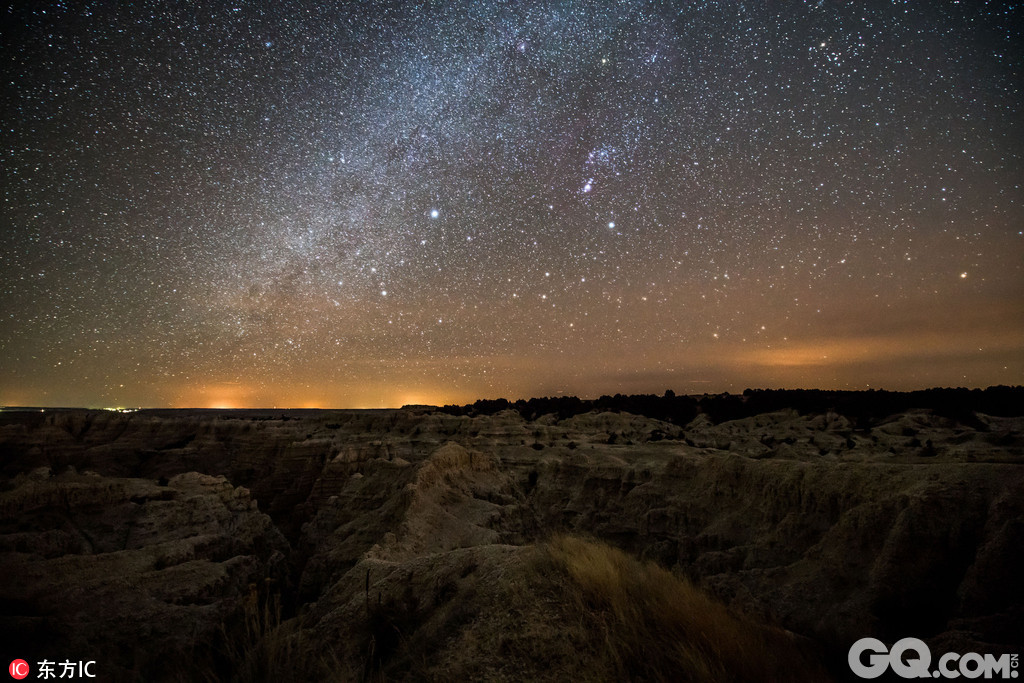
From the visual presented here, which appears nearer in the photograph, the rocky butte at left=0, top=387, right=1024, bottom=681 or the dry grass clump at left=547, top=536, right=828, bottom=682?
the dry grass clump at left=547, top=536, right=828, bottom=682

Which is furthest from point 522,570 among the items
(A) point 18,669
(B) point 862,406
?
(B) point 862,406

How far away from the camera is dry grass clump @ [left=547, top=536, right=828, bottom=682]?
3.53 meters

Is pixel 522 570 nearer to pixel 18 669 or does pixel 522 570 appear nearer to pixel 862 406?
pixel 18 669

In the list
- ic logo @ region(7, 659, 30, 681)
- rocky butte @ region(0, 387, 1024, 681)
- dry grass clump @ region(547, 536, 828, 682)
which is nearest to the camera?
dry grass clump @ region(547, 536, 828, 682)

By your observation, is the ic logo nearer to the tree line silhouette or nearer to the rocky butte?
the rocky butte

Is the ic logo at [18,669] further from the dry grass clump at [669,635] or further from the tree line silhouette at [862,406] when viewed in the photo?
the tree line silhouette at [862,406]

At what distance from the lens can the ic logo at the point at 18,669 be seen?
5.74 metres

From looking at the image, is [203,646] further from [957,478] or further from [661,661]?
[957,478]

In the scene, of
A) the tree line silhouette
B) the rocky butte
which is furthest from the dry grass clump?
the tree line silhouette

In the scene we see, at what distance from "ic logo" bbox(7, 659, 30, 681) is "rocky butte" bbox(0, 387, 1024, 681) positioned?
0.48m

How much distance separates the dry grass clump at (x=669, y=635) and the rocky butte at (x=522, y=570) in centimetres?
2

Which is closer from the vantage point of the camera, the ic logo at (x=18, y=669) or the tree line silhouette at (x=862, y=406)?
the ic logo at (x=18, y=669)

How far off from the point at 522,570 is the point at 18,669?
741cm

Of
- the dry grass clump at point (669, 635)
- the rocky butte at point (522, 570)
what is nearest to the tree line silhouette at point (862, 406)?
the rocky butte at point (522, 570)
